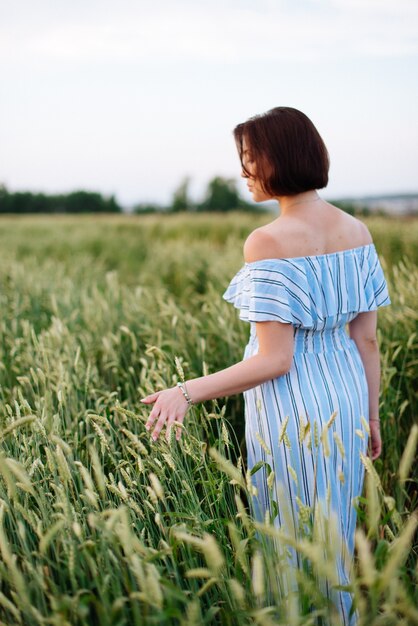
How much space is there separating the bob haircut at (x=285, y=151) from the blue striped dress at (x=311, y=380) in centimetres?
23

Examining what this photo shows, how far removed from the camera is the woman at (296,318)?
1508 millimetres

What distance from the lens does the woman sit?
1508 mm

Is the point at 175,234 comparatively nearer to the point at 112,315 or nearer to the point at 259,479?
the point at 112,315

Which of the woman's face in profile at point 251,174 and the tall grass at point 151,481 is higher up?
the woman's face in profile at point 251,174

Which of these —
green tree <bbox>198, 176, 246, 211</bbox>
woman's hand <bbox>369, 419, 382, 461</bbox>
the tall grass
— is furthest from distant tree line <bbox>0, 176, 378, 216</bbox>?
woman's hand <bbox>369, 419, 382, 461</bbox>

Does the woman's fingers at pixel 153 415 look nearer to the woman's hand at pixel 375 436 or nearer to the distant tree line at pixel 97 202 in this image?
the woman's hand at pixel 375 436

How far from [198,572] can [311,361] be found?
2.56 ft

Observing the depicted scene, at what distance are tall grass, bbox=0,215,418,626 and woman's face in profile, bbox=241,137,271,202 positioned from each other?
27.2 inches

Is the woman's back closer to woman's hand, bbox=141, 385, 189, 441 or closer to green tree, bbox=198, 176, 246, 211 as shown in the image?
woman's hand, bbox=141, 385, 189, 441

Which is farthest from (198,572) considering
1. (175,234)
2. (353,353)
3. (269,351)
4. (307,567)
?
(175,234)

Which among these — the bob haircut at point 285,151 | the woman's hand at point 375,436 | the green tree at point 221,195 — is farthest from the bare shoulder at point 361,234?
the green tree at point 221,195

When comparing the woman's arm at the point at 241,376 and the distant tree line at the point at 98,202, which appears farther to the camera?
the distant tree line at the point at 98,202

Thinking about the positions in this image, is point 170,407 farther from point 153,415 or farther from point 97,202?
point 97,202

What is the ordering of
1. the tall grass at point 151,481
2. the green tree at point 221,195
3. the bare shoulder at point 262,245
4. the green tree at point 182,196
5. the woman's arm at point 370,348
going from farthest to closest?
the green tree at point 182,196
the green tree at point 221,195
the woman's arm at point 370,348
the bare shoulder at point 262,245
the tall grass at point 151,481
